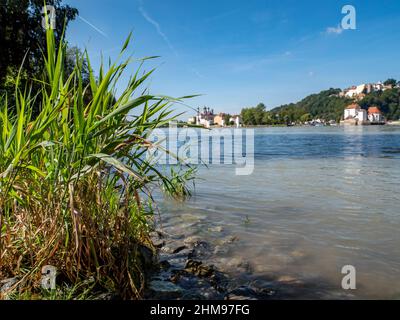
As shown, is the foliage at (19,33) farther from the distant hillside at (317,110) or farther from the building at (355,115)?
the distant hillside at (317,110)

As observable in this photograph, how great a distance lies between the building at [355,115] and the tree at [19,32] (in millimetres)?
145022

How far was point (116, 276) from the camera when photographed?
9.00 feet

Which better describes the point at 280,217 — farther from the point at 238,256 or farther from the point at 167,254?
the point at 167,254

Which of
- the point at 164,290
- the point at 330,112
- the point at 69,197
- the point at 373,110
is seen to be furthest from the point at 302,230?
the point at 330,112

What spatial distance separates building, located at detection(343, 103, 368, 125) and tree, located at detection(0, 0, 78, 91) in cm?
14502

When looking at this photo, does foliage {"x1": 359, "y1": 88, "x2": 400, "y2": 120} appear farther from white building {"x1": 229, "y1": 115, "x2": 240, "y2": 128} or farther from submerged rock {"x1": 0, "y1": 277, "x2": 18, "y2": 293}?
submerged rock {"x1": 0, "y1": 277, "x2": 18, "y2": 293}

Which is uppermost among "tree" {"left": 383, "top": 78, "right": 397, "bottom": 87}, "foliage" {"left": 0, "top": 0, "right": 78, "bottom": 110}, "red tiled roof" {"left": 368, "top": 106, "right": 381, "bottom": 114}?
"tree" {"left": 383, "top": 78, "right": 397, "bottom": 87}

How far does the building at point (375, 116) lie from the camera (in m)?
154

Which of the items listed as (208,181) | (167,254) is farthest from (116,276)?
(208,181)

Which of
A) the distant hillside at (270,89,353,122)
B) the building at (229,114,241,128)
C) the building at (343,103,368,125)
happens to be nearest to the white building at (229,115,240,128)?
the building at (229,114,241,128)

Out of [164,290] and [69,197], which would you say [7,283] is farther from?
[164,290]

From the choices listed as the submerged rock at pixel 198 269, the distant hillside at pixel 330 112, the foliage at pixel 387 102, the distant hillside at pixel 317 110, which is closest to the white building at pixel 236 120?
the distant hillside at pixel 330 112

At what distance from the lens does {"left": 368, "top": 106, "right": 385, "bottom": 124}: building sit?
154 metres
